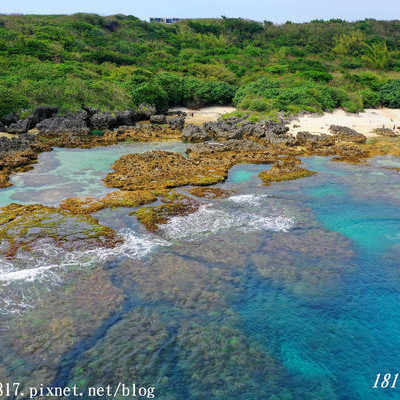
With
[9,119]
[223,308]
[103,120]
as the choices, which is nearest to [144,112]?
[103,120]

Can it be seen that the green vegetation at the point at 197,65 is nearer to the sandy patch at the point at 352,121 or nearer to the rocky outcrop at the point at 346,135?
the sandy patch at the point at 352,121

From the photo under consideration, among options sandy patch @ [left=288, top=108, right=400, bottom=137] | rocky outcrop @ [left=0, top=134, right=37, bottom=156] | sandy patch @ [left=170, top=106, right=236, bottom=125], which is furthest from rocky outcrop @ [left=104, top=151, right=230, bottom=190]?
sandy patch @ [left=170, top=106, right=236, bottom=125]

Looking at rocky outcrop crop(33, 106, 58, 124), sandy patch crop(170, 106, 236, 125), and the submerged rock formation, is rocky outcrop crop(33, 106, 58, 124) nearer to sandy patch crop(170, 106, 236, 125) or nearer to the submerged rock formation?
sandy patch crop(170, 106, 236, 125)

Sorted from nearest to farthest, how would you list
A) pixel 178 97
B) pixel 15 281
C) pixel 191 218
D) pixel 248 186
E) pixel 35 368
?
pixel 35 368 → pixel 15 281 → pixel 191 218 → pixel 248 186 → pixel 178 97

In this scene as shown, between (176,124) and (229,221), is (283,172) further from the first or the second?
(176,124)

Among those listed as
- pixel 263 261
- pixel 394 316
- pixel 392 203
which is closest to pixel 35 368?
pixel 263 261

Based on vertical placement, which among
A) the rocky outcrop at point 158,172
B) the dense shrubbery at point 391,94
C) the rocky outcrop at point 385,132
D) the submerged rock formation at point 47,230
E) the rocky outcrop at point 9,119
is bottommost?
the submerged rock formation at point 47,230

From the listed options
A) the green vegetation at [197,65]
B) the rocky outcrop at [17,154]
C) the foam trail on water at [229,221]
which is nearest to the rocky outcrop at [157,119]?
the green vegetation at [197,65]

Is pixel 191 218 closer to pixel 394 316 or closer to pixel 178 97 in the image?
pixel 394 316
